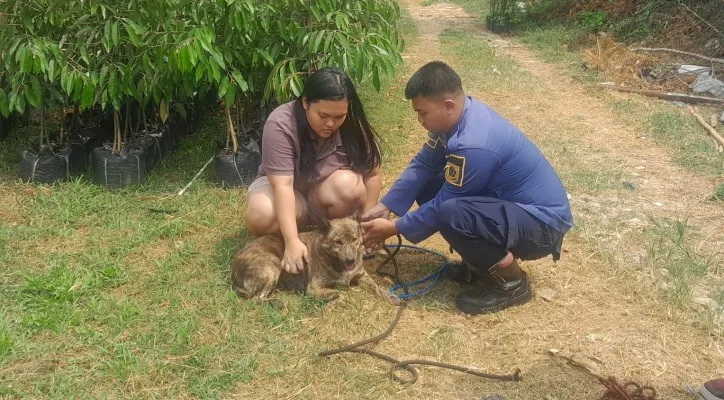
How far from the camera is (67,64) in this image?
4.60 m

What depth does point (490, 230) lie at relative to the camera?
3.27 m

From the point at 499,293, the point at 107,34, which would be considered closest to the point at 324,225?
the point at 499,293

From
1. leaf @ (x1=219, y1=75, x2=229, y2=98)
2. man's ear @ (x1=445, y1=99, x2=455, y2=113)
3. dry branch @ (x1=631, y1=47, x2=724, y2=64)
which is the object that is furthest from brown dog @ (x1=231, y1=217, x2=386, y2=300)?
dry branch @ (x1=631, y1=47, x2=724, y2=64)

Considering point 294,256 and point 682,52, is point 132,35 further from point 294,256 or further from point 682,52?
point 682,52

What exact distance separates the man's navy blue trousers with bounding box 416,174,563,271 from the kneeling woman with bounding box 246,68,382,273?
788 mm

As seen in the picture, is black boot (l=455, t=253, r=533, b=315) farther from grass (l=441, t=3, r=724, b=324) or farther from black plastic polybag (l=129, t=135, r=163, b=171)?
black plastic polybag (l=129, t=135, r=163, b=171)

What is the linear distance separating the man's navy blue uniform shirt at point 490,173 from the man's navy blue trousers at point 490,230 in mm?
62

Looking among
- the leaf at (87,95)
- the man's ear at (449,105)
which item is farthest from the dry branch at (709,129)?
the leaf at (87,95)

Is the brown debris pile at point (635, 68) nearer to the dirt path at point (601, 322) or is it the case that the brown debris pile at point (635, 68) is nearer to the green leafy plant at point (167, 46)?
the dirt path at point (601, 322)

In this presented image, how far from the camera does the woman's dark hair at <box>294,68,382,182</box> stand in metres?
3.36

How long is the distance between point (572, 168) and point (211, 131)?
365 centimetres

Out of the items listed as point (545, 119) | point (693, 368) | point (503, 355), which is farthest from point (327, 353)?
point (545, 119)

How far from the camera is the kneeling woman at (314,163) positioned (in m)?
3.43

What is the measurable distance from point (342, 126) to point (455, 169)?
0.83m
